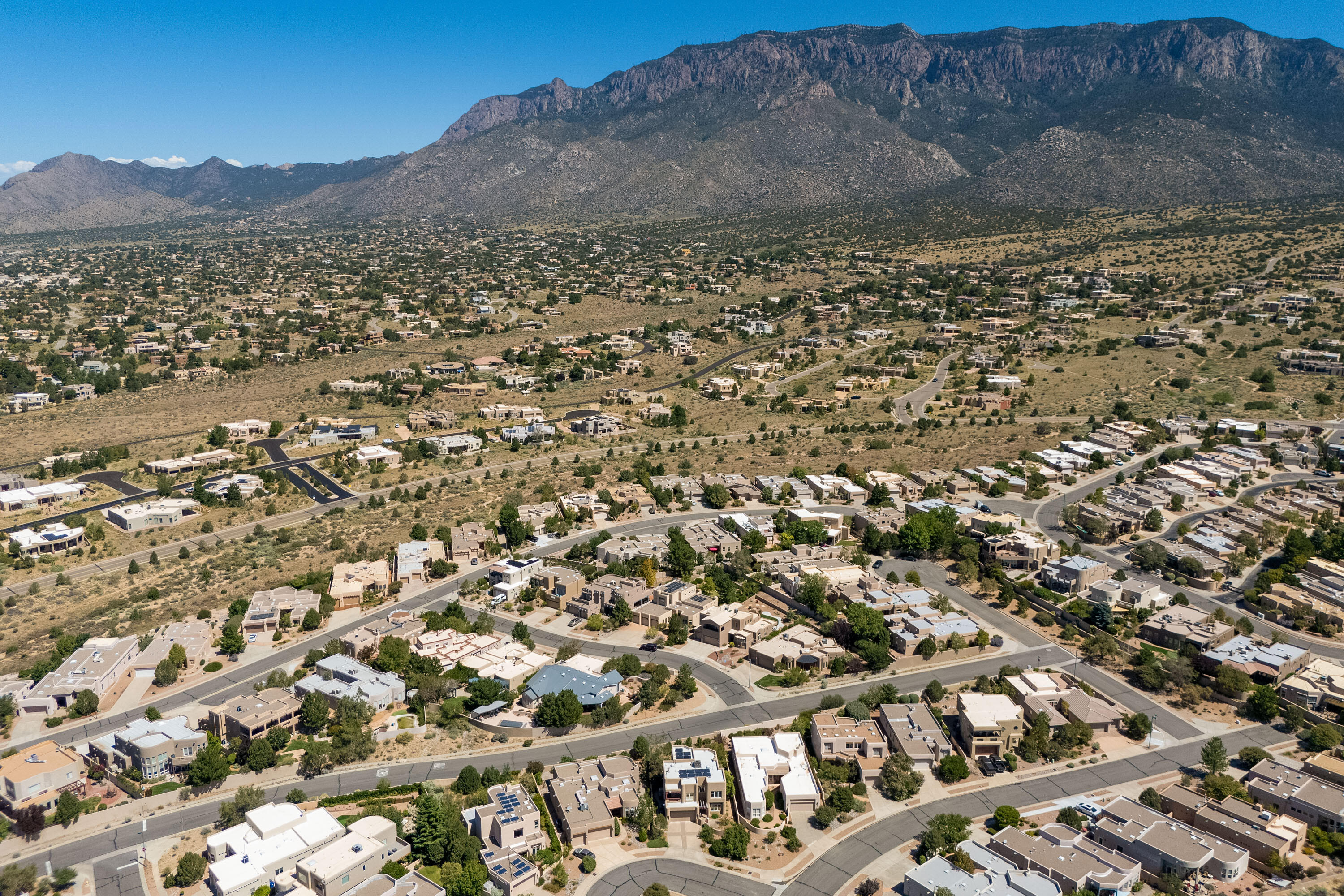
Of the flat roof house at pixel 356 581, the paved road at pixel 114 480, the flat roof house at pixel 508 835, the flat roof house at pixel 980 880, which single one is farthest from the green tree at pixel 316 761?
the paved road at pixel 114 480

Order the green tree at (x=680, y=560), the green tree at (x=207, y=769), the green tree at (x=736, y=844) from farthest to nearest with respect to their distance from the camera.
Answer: the green tree at (x=680, y=560)
the green tree at (x=207, y=769)
the green tree at (x=736, y=844)

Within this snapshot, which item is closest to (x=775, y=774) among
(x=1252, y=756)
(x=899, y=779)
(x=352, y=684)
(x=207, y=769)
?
(x=899, y=779)

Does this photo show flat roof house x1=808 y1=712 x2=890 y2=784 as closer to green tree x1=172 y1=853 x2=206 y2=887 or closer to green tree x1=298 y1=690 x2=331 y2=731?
green tree x1=298 y1=690 x2=331 y2=731

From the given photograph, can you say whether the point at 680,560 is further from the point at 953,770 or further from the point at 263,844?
the point at 263,844

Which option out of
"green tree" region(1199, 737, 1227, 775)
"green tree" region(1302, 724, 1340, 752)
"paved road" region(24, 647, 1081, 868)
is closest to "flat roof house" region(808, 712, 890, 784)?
"paved road" region(24, 647, 1081, 868)

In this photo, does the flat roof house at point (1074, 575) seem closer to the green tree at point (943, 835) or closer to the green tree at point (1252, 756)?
the green tree at point (1252, 756)

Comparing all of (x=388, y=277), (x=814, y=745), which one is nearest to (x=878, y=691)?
(x=814, y=745)
